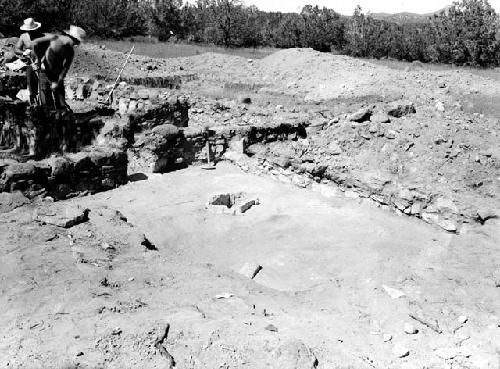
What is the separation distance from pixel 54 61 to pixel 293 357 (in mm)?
Result: 7785

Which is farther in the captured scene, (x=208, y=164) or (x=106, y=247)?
(x=208, y=164)

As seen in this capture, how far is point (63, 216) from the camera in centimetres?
617

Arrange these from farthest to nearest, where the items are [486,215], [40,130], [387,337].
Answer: [40,130]
[486,215]
[387,337]

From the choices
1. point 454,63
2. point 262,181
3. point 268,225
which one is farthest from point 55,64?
point 454,63

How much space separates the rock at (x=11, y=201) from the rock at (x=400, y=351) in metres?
4.75

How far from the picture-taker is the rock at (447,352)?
14.7ft

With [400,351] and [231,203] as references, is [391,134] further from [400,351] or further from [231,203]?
[400,351]

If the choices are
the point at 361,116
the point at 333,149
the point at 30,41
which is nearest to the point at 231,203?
the point at 333,149

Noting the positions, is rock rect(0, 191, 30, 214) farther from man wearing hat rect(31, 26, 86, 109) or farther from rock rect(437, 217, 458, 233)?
rock rect(437, 217, 458, 233)

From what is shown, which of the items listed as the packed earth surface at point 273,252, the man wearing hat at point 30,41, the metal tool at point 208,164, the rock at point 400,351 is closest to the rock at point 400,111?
the packed earth surface at point 273,252

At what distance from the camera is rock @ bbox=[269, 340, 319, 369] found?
12.8 ft

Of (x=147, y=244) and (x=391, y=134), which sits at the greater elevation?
(x=391, y=134)

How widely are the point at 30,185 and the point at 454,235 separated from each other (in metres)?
5.92

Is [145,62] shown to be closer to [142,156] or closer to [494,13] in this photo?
[142,156]
